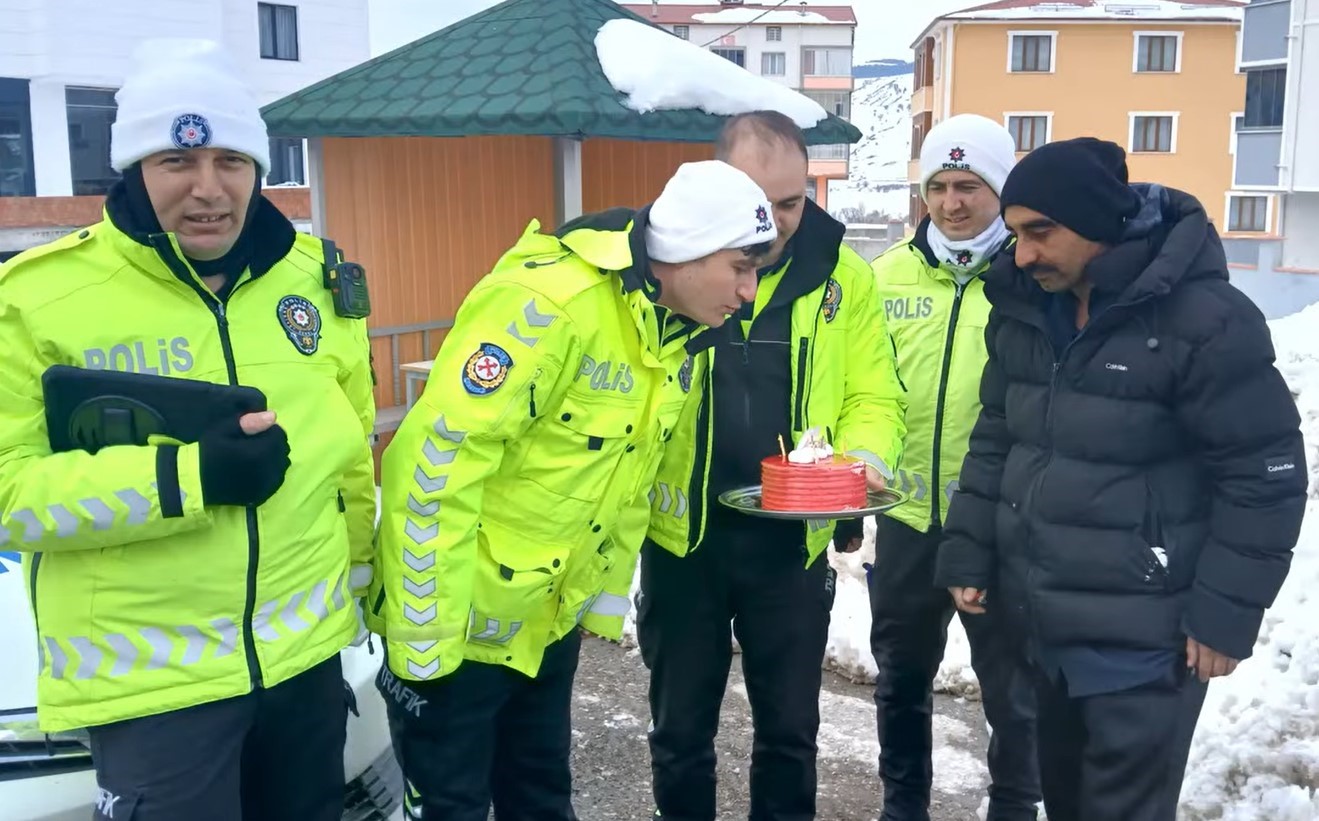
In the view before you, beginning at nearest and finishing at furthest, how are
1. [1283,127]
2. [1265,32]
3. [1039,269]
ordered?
[1039,269] → [1283,127] → [1265,32]

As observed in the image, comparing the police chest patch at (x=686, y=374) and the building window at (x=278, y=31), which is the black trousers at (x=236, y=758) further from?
the building window at (x=278, y=31)

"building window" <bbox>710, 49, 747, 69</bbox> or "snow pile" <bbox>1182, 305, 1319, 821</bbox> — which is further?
"building window" <bbox>710, 49, 747, 69</bbox>

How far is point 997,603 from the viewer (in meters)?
3.37

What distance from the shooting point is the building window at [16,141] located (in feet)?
90.2

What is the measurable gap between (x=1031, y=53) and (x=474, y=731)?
152 ft

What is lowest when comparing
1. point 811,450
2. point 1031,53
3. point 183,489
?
point 811,450

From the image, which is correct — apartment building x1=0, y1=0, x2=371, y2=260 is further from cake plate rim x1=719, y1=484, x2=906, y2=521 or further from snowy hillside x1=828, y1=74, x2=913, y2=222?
snowy hillside x1=828, y1=74, x2=913, y2=222

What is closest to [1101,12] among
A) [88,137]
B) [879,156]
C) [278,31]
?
[278,31]

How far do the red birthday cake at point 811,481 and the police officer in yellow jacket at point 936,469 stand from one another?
0.67 m

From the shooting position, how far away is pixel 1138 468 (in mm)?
2742

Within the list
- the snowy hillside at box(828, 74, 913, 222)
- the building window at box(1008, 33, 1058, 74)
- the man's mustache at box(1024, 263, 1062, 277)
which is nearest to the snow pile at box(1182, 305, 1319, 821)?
the man's mustache at box(1024, 263, 1062, 277)

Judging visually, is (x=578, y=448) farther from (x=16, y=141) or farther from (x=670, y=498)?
(x=16, y=141)

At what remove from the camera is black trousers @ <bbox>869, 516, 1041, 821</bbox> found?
3652 mm

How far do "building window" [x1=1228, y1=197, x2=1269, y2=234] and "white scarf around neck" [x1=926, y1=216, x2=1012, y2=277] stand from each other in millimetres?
39729
